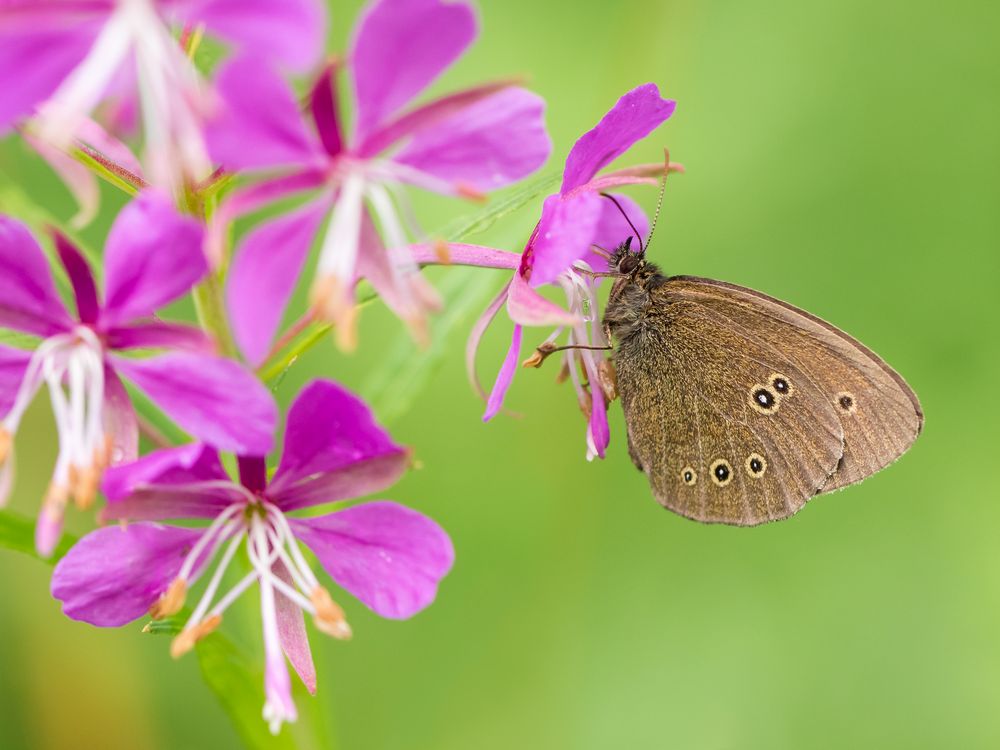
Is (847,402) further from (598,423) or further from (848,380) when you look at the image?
(598,423)

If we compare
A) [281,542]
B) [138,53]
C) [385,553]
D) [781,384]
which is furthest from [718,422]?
[138,53]

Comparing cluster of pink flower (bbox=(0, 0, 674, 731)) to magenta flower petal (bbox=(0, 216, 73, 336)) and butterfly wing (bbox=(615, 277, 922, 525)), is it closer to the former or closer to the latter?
magenta flower petal (bbox=(0, 216, 73, 336))

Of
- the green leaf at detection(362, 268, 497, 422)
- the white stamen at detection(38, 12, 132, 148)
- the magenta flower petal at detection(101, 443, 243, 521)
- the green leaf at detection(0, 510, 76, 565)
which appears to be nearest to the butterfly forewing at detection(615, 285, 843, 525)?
the green leaf at detection(362, 268, 497, 422)

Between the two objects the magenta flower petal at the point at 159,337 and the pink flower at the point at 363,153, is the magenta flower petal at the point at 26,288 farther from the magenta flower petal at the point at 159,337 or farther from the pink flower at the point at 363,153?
the pink flower at the point at 363,153

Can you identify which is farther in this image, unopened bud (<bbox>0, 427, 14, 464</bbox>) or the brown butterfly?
the brown butterfly

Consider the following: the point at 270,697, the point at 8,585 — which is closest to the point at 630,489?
the point at 8,585

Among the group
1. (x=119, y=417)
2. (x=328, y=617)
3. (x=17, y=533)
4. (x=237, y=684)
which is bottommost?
(x=237, y=684)
